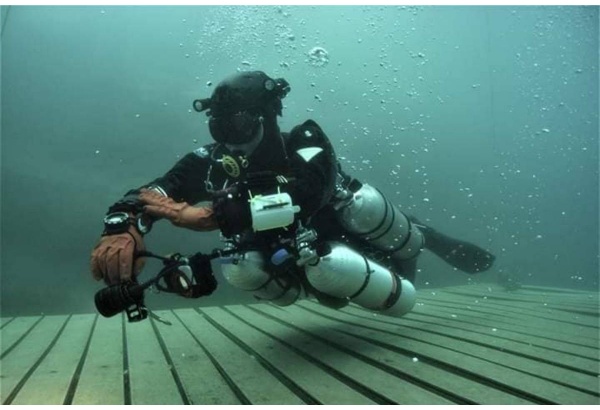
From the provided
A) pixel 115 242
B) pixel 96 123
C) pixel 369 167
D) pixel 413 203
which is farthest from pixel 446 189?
pixel 115 242

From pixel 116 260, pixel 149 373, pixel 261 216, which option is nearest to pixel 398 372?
pixel 261 216

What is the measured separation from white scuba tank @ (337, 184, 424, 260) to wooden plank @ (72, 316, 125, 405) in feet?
7.55

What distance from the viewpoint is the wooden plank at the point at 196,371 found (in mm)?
2473

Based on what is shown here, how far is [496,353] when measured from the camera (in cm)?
323

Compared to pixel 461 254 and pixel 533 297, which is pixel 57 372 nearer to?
pixel 461 254

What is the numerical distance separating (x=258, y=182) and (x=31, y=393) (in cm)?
197

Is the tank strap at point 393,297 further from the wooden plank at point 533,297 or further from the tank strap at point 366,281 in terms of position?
the wooden plank at point 533,297

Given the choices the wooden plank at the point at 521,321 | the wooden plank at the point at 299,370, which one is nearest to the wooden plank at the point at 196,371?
the wooden plank at the point at 299,370

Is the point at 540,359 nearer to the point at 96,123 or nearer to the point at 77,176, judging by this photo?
the point at 77,176

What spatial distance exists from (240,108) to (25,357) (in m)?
2.90

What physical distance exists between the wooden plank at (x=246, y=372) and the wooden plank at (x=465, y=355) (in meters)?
1.19

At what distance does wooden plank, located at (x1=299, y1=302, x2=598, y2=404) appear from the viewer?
2.38m

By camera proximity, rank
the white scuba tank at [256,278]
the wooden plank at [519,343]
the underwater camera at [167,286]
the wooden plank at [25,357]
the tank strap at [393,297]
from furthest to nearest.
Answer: the tank strap at [393,297] < the white scuba tank at [256,278] < the wooden plank at [519,343] < the wooden plank at [25,357] < the underwater camera at [167,286]

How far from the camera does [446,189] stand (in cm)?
1700
